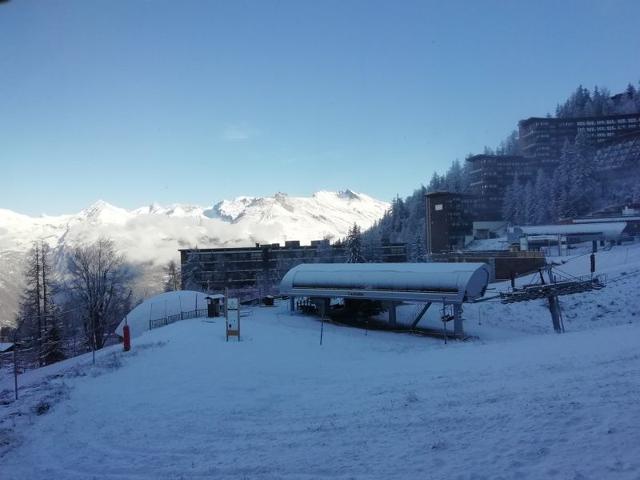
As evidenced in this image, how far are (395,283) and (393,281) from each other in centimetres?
28

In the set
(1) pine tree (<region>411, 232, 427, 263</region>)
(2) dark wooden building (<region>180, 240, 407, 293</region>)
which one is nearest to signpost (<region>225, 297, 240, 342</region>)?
(1) pine tree (<region>411, 232, 427, 263</region>)

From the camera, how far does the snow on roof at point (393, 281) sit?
103ft

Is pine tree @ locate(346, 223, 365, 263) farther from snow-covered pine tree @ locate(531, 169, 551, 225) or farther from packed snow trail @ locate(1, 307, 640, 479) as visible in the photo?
snow-covered pine tree @ locate(531, 169, 551, 225)

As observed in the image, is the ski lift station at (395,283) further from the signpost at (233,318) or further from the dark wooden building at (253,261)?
the dark wooden building at (253,261)

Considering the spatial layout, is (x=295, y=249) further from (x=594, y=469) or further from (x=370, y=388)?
(x=594, y=469)

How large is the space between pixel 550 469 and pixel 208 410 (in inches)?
342

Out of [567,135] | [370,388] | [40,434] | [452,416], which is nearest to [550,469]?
[452,416]

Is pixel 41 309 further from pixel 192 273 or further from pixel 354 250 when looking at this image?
pixel 354 250

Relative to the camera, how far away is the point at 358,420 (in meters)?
10.5

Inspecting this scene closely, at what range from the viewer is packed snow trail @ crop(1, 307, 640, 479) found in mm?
7746

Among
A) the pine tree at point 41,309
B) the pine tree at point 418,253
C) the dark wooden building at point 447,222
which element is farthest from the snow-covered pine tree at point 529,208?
the pine tree at point 41,309

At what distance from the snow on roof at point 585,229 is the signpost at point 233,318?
58.6 meters

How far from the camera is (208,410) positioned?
12.5 metres

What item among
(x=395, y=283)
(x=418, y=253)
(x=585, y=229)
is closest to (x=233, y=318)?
(x=395, y=283)
